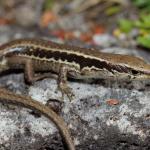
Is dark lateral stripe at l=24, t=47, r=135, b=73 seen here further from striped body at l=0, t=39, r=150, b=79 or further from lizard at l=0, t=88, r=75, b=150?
lizard at l=0, t=88, r=75, b=150

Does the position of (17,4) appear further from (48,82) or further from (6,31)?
(48,82)

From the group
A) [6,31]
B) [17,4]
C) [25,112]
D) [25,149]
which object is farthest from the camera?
[17,4]

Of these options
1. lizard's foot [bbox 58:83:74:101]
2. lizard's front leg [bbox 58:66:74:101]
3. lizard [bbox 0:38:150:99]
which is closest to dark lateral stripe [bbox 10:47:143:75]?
lizard [bbox 0:38:150:99]

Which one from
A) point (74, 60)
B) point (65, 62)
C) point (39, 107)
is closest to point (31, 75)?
point (65, 62)

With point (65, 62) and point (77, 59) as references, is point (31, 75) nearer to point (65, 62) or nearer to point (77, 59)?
point (65, 62)

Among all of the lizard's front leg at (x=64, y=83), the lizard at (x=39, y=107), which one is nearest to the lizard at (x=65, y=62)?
the lizard's front leg at (x=64, y=83)

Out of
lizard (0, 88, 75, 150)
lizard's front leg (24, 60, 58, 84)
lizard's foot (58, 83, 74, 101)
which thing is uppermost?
lizard's front leg (24, 60, 58, 84)

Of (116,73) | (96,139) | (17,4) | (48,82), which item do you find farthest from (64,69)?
(17,4)

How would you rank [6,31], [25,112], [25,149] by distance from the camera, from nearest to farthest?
[25,149] < [25,112] < [6,31]
